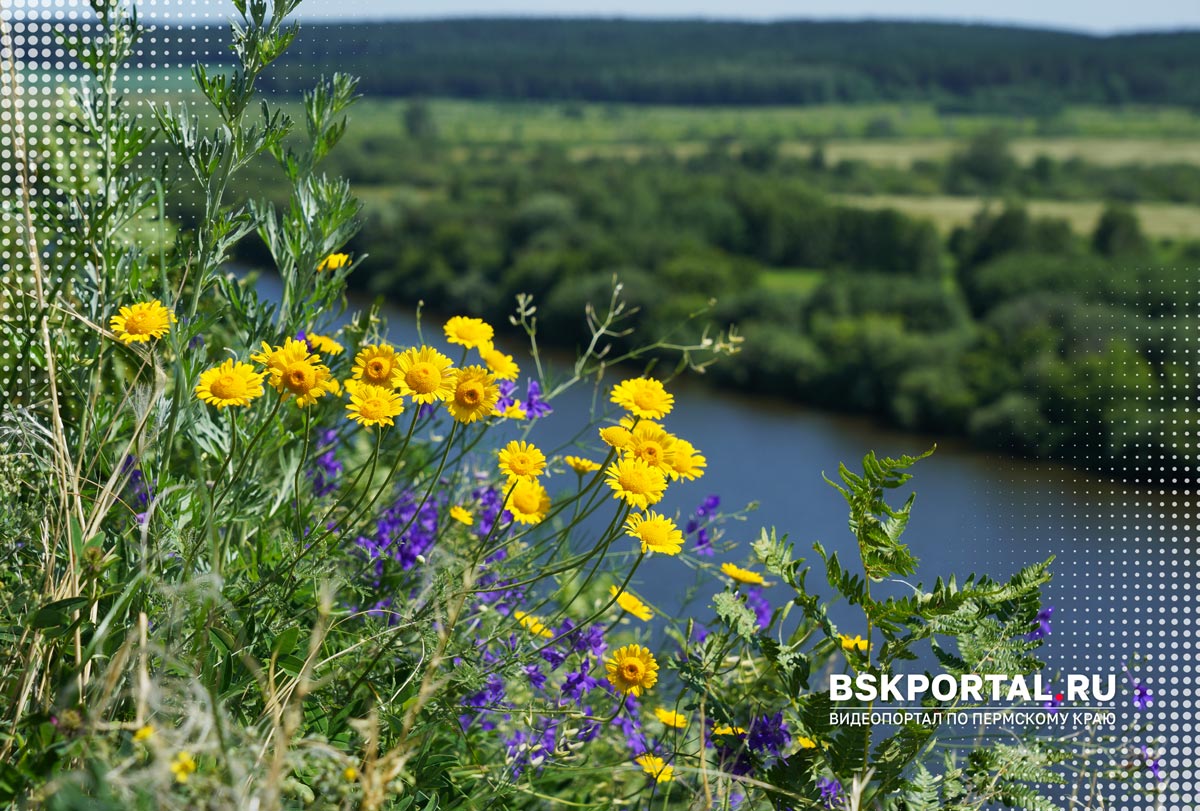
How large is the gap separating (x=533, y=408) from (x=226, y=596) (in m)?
1.13

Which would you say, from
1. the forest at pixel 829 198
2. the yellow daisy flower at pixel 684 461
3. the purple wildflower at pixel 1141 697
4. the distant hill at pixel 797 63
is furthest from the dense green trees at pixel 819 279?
the yellow daisy flower at pixel 684 461

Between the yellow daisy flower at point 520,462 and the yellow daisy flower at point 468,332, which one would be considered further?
the yellow daisy flower at point 468,332

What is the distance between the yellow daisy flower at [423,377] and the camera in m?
1.72

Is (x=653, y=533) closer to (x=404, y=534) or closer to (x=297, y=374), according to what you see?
(x=297, y=374)

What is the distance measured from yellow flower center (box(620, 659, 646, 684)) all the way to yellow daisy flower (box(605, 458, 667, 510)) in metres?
0.36

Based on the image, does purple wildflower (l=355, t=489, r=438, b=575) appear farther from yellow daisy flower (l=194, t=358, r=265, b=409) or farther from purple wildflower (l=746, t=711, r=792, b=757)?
purple wildflower (l=746, t=711, r=792, b=757)

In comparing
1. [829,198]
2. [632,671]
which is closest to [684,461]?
[632,671]

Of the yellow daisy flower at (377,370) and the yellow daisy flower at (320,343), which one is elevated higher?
the yellow daisy flower at (320,343)

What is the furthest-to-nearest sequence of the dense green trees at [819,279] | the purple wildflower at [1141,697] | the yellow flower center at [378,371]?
the dense green trees at [819,279] < the purple wildflower at [1141,697] < the yellow flower center at [378,371]

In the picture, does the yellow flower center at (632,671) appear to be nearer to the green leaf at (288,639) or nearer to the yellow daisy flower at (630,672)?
the yellow daisy flower at (630,672)

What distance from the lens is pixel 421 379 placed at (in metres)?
1.72

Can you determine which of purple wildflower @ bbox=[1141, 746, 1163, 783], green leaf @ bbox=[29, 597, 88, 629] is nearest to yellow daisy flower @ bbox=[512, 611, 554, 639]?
green leaf @ bbox=[29, 597, 88, 629]

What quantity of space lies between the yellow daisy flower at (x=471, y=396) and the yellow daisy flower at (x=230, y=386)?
304 millimetres

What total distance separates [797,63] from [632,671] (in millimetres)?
65899
